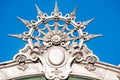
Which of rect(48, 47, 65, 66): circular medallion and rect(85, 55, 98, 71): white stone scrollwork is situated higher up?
rect(48, 47, 65, 66): circular medallion

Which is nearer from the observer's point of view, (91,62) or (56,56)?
(91,62)

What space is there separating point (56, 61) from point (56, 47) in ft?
1.80

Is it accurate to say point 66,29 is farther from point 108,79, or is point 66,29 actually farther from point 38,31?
point 108,79

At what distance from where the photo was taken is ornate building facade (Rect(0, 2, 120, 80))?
14.1 metres

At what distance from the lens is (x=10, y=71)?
46.6ft

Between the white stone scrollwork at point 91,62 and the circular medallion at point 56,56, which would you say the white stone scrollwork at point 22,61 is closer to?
the circular medallion at point 56,56

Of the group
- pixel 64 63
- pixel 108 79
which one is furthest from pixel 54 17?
pixel 108 79

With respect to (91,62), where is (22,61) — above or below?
above

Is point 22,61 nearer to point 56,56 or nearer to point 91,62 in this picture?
point 56,56

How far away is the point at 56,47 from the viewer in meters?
14.6

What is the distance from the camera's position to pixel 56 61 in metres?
14.3

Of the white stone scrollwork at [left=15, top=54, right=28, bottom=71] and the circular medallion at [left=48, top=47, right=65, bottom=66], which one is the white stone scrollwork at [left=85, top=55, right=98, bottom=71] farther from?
the white stone scrollwork at [left=15, top=54, right=28, bottom=71]

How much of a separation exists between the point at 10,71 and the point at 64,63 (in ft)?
6.05

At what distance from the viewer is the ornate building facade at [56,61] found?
14.1 m
